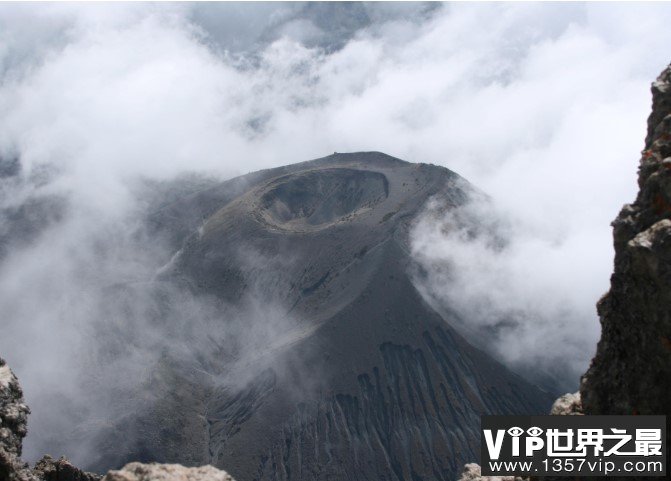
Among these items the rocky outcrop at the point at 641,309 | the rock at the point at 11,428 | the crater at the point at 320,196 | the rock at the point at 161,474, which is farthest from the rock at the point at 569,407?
the crater at the point at 320,196

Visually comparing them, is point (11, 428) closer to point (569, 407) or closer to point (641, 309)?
point (569, 407)

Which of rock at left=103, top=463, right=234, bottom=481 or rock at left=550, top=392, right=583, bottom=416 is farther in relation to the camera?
rock at left=550, top=392, right=583, bottom=416

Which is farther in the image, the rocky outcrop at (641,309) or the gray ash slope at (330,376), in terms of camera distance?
the gray ash slope at (330,376)

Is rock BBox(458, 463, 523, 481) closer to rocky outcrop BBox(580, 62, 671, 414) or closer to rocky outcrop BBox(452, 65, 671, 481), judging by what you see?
rocky outcrop BBox(452, 65, 671, 481)

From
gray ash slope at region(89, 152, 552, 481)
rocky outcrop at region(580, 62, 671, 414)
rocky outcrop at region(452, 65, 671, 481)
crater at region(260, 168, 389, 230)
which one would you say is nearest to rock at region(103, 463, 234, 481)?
rocky outcrop at region(452, 65, 671, 481)

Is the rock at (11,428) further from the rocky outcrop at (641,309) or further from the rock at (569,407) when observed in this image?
the rock at (569,407)

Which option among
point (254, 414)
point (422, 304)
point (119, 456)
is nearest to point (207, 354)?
point (254, 414)

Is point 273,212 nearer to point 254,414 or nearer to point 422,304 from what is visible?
point 422,304
